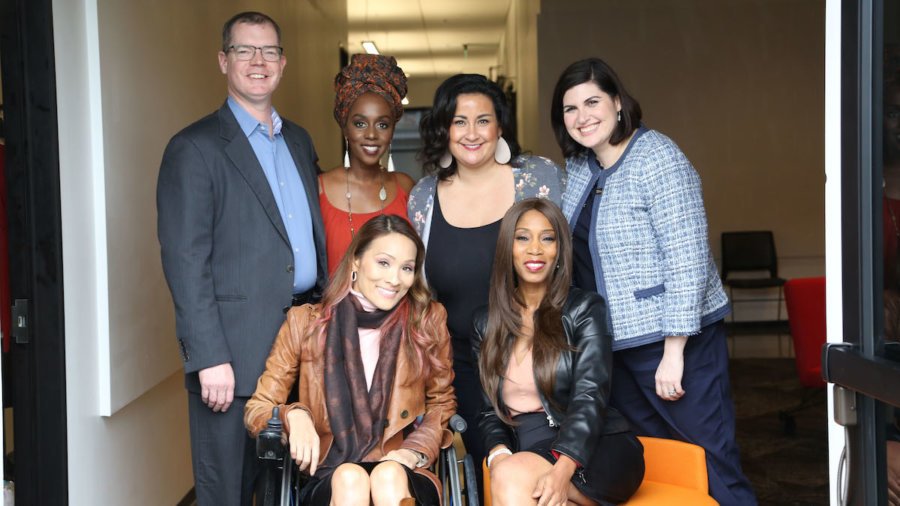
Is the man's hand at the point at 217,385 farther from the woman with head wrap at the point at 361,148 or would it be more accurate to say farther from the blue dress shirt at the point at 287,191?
the woman with head wrap at the point at 361,148

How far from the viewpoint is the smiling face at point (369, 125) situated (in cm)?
332

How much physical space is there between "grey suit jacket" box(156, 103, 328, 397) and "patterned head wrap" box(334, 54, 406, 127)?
1.61 ft

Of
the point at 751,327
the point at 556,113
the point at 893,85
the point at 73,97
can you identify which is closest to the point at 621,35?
the point at 751,327

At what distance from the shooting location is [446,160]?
10.8 feet

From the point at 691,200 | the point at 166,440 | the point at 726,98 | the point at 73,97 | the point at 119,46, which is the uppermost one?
the point at 726,98

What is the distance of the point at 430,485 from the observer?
8.43 feet

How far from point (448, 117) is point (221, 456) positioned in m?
1.35

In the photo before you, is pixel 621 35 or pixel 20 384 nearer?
pixel 20 384

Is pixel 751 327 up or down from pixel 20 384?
down

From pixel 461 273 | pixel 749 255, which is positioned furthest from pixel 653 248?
pixel 749 255

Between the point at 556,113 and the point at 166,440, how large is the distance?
234cm

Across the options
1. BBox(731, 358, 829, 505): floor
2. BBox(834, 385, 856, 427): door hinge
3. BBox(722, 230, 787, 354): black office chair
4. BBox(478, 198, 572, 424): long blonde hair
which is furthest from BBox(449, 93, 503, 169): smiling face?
BBox(722, 230, 787, 354): black office chair

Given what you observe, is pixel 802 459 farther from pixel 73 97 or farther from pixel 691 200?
pixel 73 97

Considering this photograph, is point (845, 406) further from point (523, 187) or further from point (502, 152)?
point (502, 152)
